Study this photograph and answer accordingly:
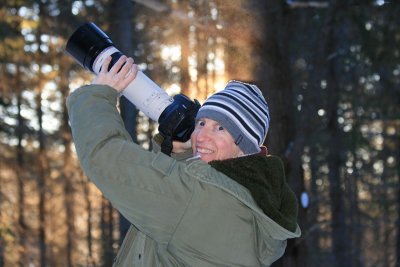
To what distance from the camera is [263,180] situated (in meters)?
2.02

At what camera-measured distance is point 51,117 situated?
1975 cm

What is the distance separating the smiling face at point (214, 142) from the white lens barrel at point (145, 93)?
0.83 feet

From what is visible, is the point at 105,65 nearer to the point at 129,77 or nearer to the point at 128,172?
the point at 129,77

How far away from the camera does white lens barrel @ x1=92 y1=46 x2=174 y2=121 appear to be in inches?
90.9

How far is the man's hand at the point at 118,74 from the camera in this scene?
2.03m

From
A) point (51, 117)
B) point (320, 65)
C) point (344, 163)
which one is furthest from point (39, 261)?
point (320, 65)

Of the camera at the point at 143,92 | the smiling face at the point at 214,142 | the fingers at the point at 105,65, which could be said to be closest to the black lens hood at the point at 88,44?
the camera at the point at 143,92

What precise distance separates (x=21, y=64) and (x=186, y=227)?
1604cm

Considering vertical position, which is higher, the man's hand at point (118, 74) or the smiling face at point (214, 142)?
the man's hand at point (118, 74)

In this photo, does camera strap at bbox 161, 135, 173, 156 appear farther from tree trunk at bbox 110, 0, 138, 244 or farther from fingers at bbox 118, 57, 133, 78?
tree trunk at bbox 110, 0, 138, 244

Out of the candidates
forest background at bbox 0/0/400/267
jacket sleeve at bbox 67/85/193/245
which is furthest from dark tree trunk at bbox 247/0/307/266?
jacket sleeve at bbox 67/85/193/245

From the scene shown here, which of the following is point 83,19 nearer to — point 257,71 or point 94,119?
point 257,71

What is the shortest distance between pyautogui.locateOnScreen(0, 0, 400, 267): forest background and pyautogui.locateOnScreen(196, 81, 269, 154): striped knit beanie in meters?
1.63

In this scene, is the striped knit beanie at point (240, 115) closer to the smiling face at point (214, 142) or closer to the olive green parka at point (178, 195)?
the smiling face at point (214, 142)
